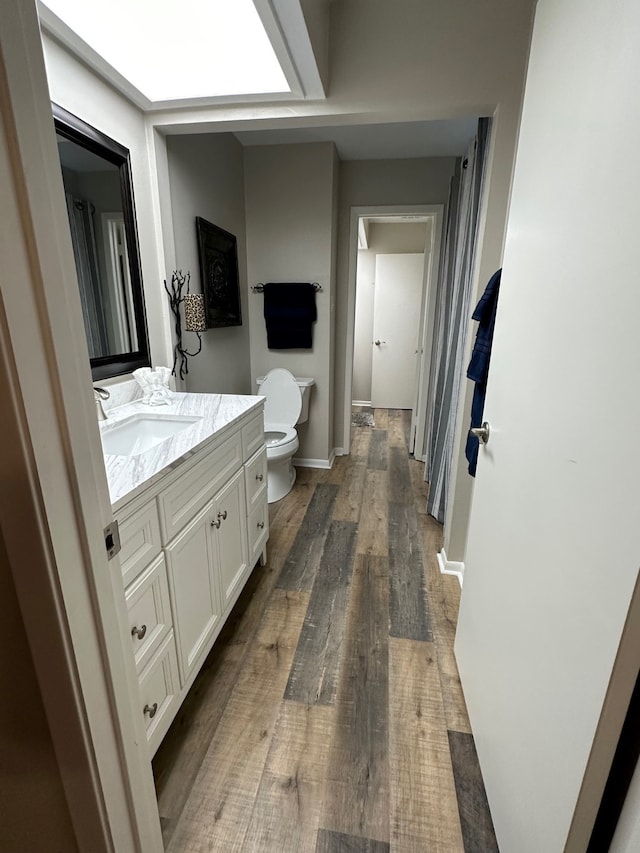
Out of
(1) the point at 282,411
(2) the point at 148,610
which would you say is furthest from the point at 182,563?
(1) the point at 282,411

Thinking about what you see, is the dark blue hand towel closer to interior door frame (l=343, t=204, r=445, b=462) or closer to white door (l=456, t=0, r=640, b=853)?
interior door frame (l=343, t=204, r=445, b=462)

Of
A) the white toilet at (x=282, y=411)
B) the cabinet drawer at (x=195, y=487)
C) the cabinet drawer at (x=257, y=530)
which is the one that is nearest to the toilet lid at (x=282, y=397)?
the white toilet at (x=282, y=411)

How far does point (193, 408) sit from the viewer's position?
1.62 m

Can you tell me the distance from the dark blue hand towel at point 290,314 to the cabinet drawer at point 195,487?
1.58 meters

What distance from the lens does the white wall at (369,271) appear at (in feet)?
15.7

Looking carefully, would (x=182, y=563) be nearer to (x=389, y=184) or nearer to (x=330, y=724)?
(x=330, y=724)

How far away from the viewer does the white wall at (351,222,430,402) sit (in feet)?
15.7

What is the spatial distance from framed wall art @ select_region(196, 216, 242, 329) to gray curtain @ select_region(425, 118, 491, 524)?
1410 millimetres

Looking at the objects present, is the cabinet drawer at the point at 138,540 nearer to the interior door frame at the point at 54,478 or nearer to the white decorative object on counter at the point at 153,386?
the interior door frame at the point at 54,478

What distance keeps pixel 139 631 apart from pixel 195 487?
41cm

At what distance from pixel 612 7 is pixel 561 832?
1324mm

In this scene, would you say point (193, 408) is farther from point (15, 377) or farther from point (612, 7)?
point (612, 7)

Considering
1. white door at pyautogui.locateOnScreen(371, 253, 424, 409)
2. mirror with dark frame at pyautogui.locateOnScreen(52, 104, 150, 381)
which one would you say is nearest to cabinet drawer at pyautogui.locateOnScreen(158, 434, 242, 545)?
mirror with dark frame at pyautogui.locateOnScreen(52, 104, 150, 381)

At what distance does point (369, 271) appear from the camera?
500cm
